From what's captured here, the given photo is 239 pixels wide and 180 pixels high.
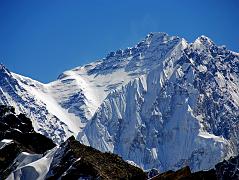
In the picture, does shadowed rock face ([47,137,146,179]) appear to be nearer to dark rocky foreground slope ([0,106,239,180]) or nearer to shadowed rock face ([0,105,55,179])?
dark rocky foreground slope ([0,106,239,180])

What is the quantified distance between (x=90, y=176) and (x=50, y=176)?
5399mm

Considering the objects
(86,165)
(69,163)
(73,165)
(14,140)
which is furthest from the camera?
(14,140)

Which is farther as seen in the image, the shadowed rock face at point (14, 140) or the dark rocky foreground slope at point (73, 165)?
the shadowed rock face at point (14, 140)

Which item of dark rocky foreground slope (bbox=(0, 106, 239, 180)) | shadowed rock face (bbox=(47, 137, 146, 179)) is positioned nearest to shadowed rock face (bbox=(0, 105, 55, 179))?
dark rocky foreground slope (bbox=(0, 106, 239, 180))

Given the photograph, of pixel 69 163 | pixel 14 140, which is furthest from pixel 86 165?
pixel 14 140

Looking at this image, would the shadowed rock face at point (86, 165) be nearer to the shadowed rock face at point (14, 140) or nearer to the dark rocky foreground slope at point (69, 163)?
the dark rocky foreground slope at point (69, 163)

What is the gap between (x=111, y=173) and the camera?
53219 millimetres

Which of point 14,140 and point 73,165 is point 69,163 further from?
point 14,140

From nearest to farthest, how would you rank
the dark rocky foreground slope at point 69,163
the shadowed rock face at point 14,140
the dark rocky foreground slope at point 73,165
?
the dark rocky foreground slope at point 73,165
the dark rocky foreground slope at point 69,163
the shadowed rock face at point 14,140

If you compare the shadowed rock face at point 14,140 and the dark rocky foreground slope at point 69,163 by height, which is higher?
the shadowed rock face at point 14,140

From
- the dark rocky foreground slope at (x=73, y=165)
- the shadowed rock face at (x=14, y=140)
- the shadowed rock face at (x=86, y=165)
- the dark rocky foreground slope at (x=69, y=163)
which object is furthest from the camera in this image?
the shadowed rock face at (x=14, y=140)

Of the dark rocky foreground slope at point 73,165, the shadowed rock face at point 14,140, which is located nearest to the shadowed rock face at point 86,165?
the dark rocky foreground slope at point 73,165

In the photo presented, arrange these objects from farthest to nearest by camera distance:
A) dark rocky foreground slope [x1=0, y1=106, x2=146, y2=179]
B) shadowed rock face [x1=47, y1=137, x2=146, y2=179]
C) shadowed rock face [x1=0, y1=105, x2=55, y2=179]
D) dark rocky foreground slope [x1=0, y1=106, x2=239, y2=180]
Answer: shadowed rock face [x1=0, y1=105, x2=55, y2=179] → dark rocky foreground slope [x1=0, y1=106, x2=146, y2=179] → shadowed rock face [x1=47, y1=137, x2=146, y2=179] → dark rocky foreground slope [x1=0, y1=106, x2=239, y2=180]

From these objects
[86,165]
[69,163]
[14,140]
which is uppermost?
[14,140]
